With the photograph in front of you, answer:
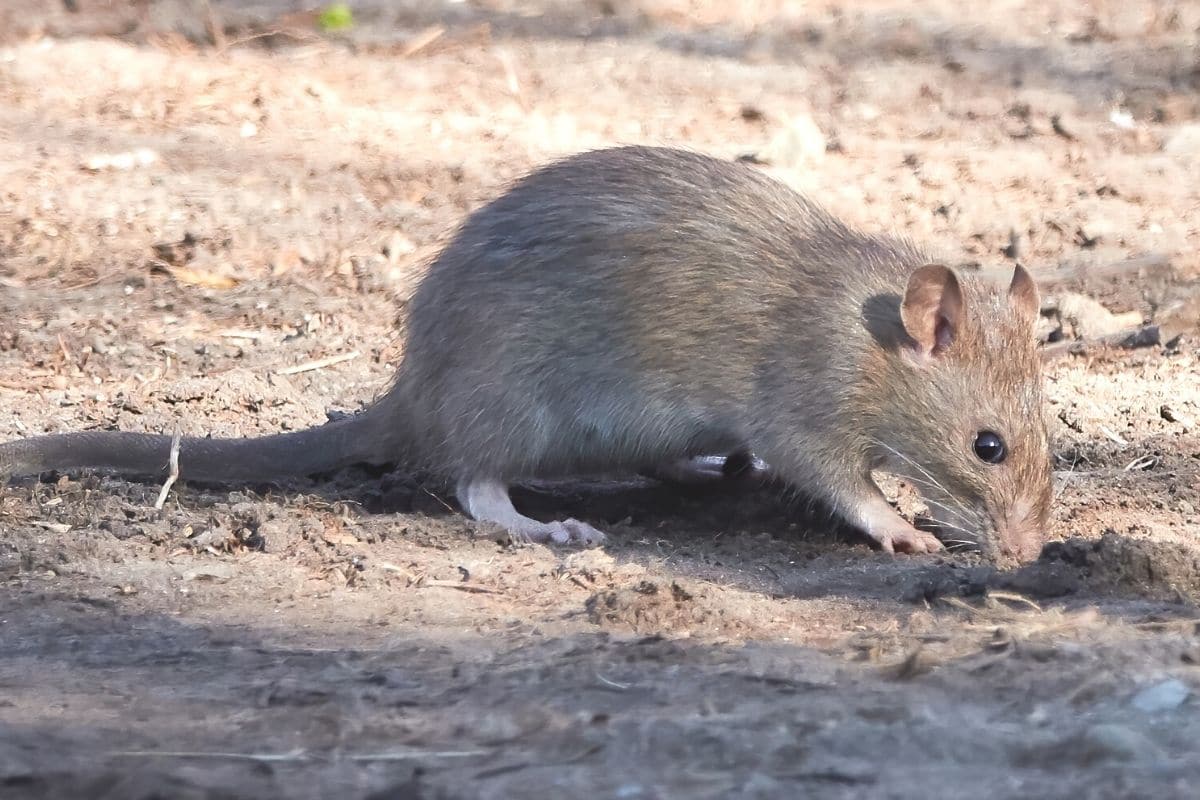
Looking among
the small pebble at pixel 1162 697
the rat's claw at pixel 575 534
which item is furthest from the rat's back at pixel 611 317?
the small pebble at pixel 1162 697

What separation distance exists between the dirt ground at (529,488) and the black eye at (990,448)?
42cm

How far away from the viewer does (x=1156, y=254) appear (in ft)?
27.2

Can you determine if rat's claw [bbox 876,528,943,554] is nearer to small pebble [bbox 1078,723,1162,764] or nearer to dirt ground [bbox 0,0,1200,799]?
dirt ground [bbox 0,0,1200,799]

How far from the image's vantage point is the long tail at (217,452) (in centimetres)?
556

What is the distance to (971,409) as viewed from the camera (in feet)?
17.7

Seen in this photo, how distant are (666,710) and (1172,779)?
1008 millimetres

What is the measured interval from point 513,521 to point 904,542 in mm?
1353

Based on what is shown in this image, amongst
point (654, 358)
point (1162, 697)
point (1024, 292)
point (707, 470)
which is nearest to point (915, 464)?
point (1024, 292)

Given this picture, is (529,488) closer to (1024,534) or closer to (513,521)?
(513,521)

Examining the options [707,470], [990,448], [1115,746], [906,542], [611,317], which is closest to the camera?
[1115,746]

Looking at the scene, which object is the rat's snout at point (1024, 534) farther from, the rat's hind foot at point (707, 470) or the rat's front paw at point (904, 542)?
the rat's hind foot at point (707, 470)

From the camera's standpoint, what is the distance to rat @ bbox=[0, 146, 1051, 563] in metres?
5.59

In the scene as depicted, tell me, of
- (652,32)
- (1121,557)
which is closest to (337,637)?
(1121,557)

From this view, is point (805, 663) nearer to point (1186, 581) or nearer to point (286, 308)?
point (1186, 581)
